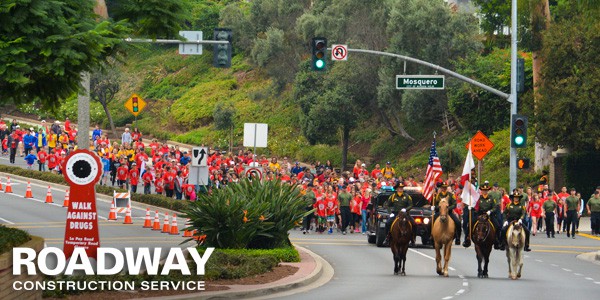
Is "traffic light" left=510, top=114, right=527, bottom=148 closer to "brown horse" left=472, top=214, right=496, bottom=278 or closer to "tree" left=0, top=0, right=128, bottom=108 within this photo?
"brown horse" left=472, top=214, right=496, bottom=278

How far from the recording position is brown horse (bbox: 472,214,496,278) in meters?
28.6

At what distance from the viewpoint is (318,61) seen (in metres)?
38.4

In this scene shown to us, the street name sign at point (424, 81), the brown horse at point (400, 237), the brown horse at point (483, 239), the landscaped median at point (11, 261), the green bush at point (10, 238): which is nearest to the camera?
the landscaped median at point (11, 261)

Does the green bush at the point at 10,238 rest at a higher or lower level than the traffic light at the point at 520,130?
lower

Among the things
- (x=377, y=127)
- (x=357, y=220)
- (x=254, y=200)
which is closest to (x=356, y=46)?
(x=377, y=127)

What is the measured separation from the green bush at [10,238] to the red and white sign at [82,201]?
2.61m

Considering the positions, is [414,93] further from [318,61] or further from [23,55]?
[23,55]

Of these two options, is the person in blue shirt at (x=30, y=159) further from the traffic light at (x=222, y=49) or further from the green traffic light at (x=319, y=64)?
the green traffic light at (x=319, y=64)

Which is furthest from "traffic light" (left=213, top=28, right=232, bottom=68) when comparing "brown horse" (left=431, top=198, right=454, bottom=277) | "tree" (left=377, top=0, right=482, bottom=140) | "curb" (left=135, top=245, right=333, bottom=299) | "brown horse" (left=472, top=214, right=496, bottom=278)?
"tree" (left=377, top=0, right=482, bottom=140)

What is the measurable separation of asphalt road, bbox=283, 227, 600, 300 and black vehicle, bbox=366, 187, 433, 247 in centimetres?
43

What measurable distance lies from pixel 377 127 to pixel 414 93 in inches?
368

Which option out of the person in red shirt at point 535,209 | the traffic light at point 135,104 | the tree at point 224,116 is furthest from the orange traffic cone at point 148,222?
the tree at point 224,116

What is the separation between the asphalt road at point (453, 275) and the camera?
24703 mm

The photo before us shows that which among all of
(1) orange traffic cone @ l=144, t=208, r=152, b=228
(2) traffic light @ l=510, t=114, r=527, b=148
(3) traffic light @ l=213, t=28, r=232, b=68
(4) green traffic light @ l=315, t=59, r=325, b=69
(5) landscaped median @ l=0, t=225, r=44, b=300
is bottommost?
(5) landscaped median @ l=0, t=225, r=44, b=300
